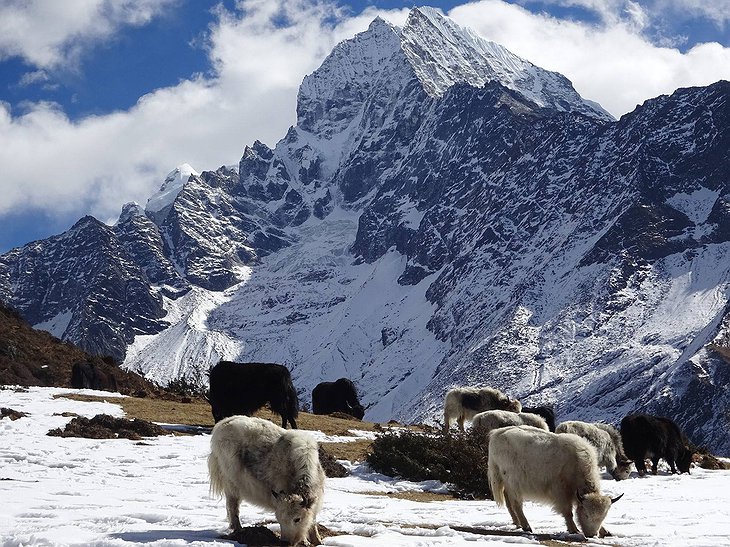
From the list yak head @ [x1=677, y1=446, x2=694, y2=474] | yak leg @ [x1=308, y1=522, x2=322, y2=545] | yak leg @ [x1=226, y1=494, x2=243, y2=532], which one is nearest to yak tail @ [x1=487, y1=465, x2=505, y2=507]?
yak leg @ [x1=308, y1=522, x2=322, y2=545]

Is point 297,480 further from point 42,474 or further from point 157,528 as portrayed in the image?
point 42,474

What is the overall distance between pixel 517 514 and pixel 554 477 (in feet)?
2.96

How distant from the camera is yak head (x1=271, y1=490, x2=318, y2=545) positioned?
41.7ft

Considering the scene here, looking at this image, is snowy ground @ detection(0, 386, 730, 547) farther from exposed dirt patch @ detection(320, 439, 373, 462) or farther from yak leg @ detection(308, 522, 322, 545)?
exposed dirt patch @ detection(320, 439, 373, 462)

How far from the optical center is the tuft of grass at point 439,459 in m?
20.3

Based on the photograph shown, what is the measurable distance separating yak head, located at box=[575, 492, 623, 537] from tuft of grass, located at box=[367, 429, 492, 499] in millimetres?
5326

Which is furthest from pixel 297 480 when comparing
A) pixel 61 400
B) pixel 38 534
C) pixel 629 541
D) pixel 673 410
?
pixel 673 410

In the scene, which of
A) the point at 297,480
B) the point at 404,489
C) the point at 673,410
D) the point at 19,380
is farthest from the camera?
the point at 673,410

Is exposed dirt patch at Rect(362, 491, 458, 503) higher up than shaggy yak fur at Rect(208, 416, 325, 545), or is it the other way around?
shaggy yak fur at Rect(208, 416, 325, 545)

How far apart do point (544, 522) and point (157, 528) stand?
6.63 m

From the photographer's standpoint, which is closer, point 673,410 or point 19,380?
point 19,380

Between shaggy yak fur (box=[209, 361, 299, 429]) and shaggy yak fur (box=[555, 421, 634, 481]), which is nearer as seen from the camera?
shaggy yak fur (box=[555, 421, 634, 481])

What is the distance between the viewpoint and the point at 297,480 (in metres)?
13.2

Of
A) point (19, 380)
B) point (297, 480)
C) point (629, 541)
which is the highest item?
point (19, 380)
